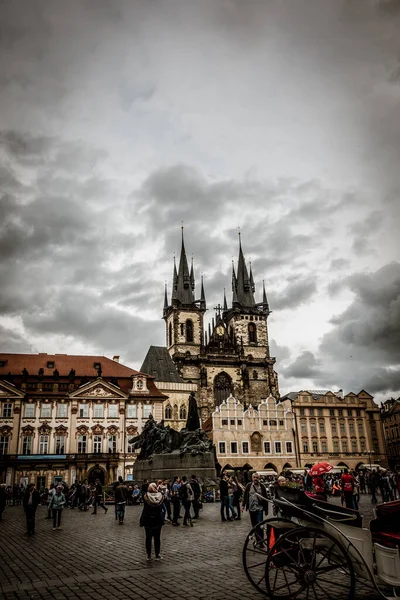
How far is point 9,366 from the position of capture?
5375 cm

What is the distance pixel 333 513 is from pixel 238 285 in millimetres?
89749

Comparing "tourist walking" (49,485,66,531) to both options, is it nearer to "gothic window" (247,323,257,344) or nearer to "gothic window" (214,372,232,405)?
"gothic window" (214,372,232,405)

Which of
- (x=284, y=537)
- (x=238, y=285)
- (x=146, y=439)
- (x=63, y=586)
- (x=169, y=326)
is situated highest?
(x=238, y=285)

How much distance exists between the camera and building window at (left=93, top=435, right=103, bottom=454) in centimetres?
5069

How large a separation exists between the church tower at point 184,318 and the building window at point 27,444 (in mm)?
32879

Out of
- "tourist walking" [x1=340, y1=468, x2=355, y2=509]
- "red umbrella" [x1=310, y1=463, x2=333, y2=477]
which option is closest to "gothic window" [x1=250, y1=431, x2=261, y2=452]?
"tourist walking" [x1=340, y1=468, x2=355, y2=509]

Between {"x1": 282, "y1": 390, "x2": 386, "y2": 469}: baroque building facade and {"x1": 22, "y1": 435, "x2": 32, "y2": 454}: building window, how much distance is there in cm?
3344

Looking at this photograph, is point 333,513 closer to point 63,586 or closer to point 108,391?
point 63,586

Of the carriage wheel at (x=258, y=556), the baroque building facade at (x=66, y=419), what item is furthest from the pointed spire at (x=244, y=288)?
the carriage wheel at (x=258, y=556)

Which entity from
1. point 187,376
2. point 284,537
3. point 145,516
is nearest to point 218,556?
point 145,516

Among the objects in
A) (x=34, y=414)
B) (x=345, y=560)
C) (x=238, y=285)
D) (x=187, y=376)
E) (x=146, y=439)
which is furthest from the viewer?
(x=238, y=285)

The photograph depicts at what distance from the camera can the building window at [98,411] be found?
171ft

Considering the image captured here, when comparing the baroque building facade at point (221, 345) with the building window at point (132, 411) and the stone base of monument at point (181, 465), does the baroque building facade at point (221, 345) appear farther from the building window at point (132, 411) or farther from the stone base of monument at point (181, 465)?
the stone base of monument at point (181, 465)

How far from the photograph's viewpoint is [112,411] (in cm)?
5231
